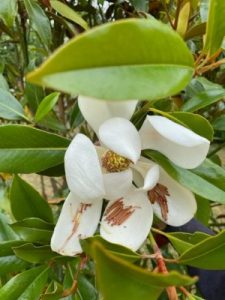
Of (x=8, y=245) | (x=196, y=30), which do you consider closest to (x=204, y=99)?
(x=196, y=30)

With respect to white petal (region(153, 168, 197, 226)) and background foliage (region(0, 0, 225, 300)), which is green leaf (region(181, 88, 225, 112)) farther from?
white petal (region(153, 168, 197, 226))

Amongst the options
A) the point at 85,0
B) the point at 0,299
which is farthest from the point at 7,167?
the point at 85,0

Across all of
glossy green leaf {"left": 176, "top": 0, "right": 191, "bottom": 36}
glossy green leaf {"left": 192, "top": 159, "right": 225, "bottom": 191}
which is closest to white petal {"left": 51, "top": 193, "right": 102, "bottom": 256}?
glossy green leaf {"left": 192, "top": 159, "right": 225, "bottom": 191}

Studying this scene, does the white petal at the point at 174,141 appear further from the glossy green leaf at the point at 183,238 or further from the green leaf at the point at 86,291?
the green leaf at the point at 86,291

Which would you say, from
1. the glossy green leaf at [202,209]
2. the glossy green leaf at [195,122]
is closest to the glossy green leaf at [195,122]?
the glossy green leaf at [195,122]

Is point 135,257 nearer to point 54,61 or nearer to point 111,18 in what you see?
point 54,61
